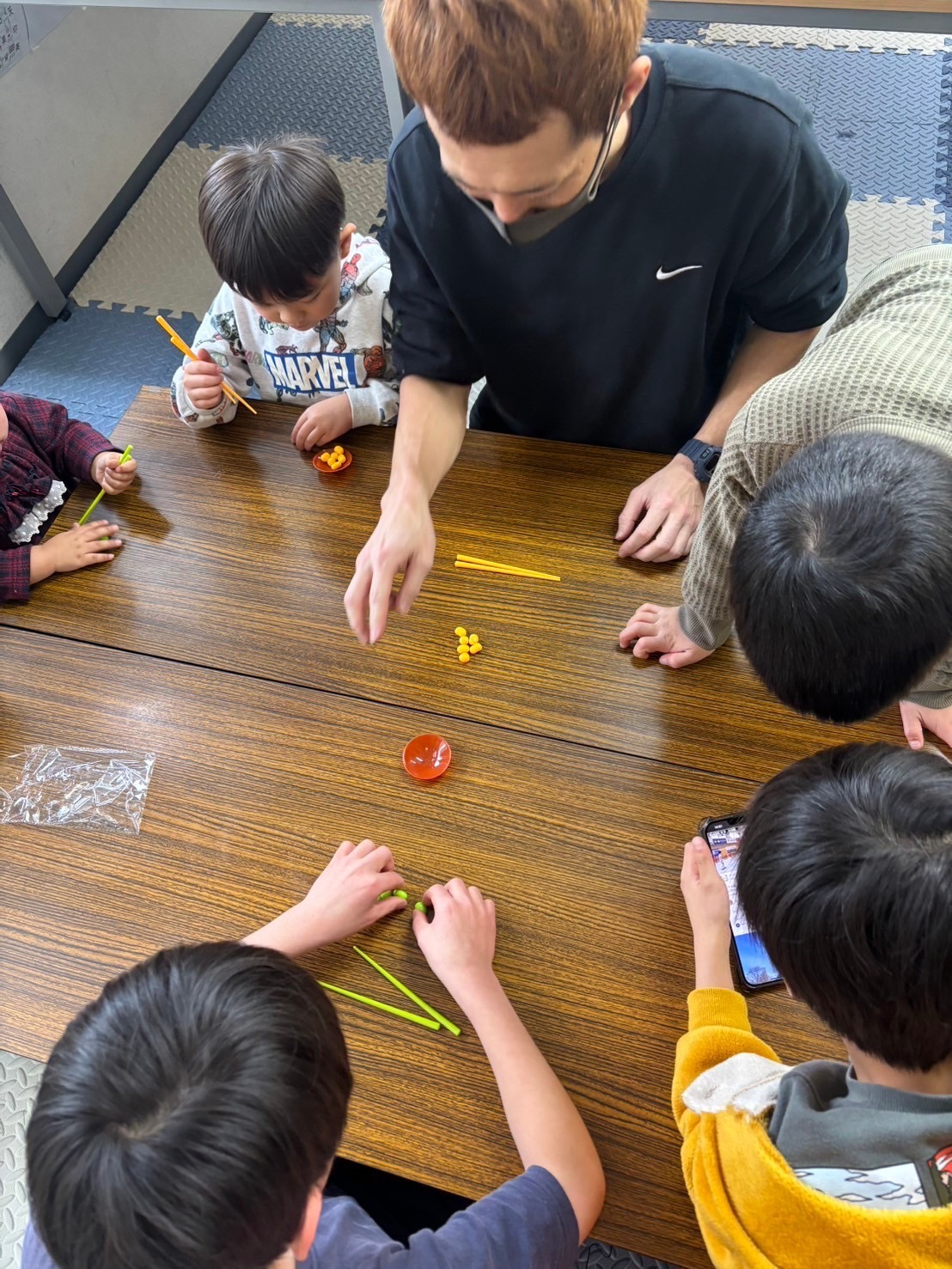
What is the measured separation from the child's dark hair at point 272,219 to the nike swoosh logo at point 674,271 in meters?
0.51

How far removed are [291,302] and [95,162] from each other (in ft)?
6.81

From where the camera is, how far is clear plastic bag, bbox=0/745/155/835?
3.88ft

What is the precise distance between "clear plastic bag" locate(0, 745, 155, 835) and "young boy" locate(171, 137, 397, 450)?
549mm

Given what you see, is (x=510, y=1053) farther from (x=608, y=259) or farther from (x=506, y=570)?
(x=608, y=259)

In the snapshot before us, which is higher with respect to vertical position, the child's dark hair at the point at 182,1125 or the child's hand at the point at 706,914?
the child's dark hair at the point at 182,1125

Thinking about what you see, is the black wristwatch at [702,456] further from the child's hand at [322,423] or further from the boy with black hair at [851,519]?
the child's hand at [322,423]

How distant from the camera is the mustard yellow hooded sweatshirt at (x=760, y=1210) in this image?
29.5 inches

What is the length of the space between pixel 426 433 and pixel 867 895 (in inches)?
33.4

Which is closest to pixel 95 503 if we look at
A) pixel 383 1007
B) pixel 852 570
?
pixel 383 1007

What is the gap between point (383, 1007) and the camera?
1.02m

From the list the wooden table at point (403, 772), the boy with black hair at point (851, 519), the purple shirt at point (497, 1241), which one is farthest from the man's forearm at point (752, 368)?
the purple shirt at point (497, 1241)

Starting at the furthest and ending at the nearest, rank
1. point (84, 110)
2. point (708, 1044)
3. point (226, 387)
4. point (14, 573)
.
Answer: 1. point (84, 110)
2. point (226, 387)
3. point (14, 573)
4. point (708, 1044)

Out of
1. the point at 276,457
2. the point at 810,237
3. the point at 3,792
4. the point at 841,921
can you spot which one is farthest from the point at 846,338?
the point at 3,792

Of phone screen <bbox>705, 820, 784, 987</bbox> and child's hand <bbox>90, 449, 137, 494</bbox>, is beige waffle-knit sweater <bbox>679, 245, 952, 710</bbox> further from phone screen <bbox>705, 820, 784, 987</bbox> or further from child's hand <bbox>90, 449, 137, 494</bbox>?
child's hand <bbox>90, 449, 137, 494</bbox>
